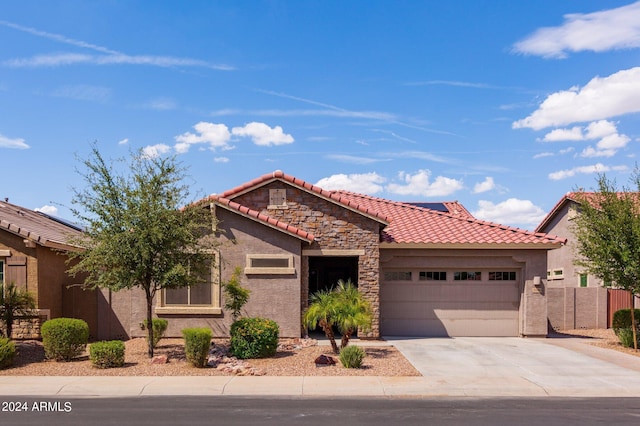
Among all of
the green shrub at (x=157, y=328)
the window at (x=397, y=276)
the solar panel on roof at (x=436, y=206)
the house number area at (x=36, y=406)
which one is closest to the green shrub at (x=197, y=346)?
the green shrub at (x=157, y=328)

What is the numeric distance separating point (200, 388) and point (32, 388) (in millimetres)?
3495

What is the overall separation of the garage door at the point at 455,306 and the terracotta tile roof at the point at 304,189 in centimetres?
262

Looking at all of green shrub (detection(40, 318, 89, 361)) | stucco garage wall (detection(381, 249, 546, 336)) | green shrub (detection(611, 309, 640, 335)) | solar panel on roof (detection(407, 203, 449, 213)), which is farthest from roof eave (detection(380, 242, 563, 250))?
green shrub (detection(40, 318, 89, 361))

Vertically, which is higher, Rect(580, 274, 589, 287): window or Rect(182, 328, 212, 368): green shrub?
Rect(580, 274, 589, 287): window

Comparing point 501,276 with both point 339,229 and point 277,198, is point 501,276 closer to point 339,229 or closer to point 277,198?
point 339,229

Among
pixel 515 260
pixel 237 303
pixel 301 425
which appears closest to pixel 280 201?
pixel 237 303

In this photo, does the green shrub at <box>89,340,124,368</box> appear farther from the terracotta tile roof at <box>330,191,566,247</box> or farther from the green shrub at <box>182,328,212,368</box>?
the terracotta tile roof at <box>330,191,566,247</box>

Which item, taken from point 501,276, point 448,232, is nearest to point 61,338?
point 448,232

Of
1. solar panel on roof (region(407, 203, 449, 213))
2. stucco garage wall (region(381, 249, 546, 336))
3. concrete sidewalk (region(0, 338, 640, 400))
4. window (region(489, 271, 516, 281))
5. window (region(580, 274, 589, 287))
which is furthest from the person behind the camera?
window (region(580, 274, 589, 287))

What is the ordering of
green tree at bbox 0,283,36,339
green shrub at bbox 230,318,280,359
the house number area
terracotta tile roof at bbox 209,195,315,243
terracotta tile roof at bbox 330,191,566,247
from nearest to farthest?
Result: the house number area < green shrub at bbox 230,318,280,359 < green tree at bbox 0,283,36,339 < terracotta tile roof at bbox 209,195,315,243 < terracotta tile roof at bbox 330,191,566,247

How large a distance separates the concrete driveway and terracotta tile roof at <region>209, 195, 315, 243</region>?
4.52 metres

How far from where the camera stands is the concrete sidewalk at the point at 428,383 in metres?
12.0

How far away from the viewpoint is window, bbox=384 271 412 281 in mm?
20672

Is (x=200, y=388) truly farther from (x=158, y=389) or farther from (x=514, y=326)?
(x=514, y=326)
